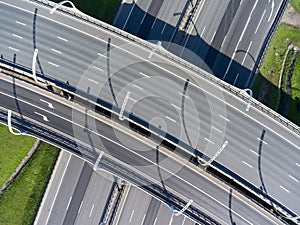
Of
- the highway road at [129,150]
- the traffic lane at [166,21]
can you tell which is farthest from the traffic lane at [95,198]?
the traffic lane at [166,21]

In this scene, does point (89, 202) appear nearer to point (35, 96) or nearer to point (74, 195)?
point (74, 195)

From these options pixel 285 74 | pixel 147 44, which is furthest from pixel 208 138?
pixel 285 74

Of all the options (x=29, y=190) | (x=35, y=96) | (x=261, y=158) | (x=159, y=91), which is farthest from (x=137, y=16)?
(x=29, y=190)

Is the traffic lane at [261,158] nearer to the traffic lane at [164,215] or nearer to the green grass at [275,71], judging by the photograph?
the green grass at [275,71]

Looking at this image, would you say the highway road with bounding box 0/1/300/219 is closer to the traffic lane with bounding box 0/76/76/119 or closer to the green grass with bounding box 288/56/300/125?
the traffic lane with bounding box 0/76/76/119

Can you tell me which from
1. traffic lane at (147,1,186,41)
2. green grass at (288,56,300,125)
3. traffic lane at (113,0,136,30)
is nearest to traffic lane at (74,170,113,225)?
traffic lane at (147,1,186,41)
